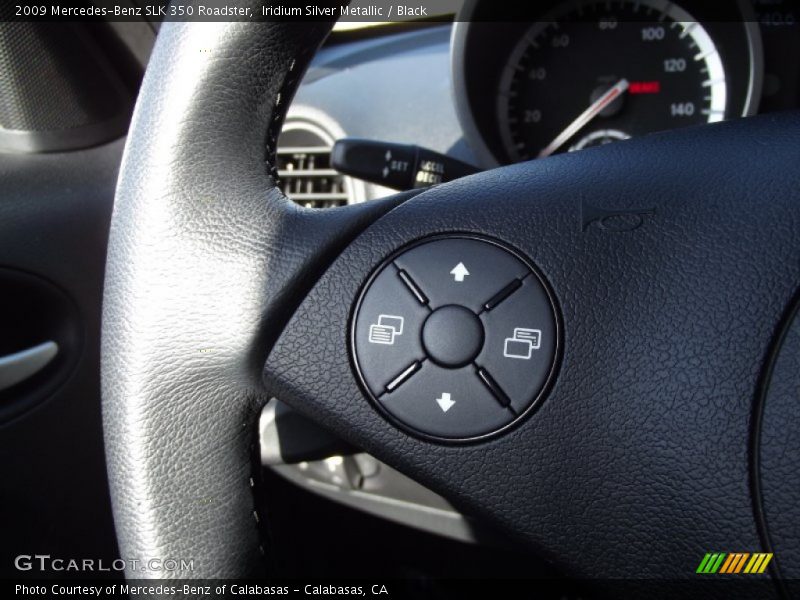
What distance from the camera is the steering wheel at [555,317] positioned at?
25.9 inches

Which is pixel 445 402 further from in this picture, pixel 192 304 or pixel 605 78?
pixel 605 78

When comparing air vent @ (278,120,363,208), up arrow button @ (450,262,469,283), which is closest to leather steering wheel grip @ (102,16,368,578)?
up arrow button @ (450,262,469,283)

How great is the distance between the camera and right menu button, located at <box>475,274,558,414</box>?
0.69 m

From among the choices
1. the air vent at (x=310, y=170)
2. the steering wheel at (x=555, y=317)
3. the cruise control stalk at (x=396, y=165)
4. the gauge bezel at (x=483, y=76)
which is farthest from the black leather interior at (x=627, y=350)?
the air vent at (x=310, y=170)

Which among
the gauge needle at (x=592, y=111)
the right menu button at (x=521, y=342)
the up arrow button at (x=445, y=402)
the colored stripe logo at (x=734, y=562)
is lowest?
the colored stripe logo at (x=734, y=562)

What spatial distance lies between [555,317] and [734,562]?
0.81 feet

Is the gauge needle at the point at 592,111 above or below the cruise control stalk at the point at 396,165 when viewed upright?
above

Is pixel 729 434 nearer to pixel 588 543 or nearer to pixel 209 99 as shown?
pixel 588 543

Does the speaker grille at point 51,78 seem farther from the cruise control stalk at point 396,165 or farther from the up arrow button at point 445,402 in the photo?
the up arrow button at point 445,402

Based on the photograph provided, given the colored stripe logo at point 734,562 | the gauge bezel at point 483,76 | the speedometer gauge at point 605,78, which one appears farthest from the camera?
the speedometer gauge at point 605,78

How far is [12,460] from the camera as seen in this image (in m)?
1.25

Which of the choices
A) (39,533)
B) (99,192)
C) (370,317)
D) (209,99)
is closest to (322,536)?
(39,533)

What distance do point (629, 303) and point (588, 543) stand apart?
211 millimetres

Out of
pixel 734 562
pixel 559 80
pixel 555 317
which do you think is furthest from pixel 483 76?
pixel 734 562
